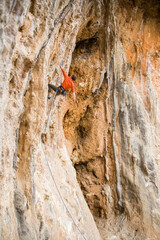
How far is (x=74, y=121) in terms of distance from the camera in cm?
554

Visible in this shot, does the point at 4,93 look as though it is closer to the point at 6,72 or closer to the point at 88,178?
the point at 6,72

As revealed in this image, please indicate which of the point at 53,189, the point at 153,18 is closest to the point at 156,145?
the point at 53,189

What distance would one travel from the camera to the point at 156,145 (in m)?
5.48

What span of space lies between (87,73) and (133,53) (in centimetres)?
176

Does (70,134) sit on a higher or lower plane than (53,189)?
higher

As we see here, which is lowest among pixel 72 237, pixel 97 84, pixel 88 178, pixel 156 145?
pixel 72 237

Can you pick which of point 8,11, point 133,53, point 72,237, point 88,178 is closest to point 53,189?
point 72,237

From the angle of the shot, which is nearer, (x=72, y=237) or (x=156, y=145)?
(x=72, y=237)

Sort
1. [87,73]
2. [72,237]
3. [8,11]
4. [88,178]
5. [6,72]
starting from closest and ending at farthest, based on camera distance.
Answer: [8,11], [6,72], [72,237], [87,73], [88,178]

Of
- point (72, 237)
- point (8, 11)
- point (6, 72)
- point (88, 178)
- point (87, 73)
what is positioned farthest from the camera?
point (88, 178)

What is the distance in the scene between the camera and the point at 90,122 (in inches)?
224

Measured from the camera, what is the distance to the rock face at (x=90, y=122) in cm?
284

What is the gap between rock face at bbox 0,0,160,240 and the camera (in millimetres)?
2845

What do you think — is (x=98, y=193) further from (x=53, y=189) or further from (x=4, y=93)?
(x=4, y=93)
